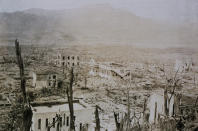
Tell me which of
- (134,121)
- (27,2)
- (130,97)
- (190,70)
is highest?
(27,2)

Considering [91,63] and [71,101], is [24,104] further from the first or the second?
[91,63]

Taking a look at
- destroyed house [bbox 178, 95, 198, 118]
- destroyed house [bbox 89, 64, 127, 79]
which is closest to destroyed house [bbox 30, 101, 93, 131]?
destroyed house [bbox 89, 64, 127, 79]

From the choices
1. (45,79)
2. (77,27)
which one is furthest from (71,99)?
(77,27)

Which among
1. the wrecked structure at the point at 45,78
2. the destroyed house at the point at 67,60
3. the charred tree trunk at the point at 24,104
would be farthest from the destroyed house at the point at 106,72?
the charred tree trunk at the point at 24,104

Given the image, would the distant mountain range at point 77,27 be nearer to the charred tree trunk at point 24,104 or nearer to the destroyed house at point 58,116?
the charred tree trunk at point 24,104

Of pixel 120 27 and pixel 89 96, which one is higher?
pixel 120 27

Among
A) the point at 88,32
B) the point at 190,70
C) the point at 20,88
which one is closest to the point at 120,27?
the point at 88,32

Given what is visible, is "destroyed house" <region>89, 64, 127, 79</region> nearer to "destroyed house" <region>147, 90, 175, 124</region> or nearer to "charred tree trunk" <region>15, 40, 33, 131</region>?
"destroyed house" <region>147, 90, 175, 124</region>

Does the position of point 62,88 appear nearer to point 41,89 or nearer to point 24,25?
point 41,89

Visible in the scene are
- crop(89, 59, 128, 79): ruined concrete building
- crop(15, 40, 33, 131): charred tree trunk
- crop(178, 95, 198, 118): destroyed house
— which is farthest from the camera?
crop(178, 95, 198, 118): destroyed house
